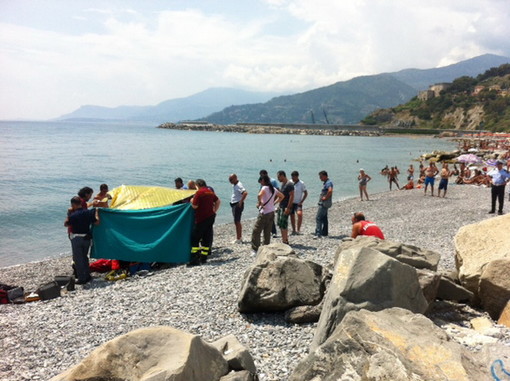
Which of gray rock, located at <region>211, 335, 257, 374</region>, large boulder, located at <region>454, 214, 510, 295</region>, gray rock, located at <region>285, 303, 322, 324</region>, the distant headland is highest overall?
the distant headland

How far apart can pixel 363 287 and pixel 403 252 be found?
2.40 metres

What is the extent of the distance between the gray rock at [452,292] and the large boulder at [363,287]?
180 centimetres

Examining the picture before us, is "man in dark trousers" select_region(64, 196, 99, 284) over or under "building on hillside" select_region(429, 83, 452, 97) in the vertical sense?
under

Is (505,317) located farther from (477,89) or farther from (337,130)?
(337,130)

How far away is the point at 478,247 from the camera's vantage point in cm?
781

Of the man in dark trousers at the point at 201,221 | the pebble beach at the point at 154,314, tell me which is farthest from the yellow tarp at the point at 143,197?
the pebble beach at the point at 154,314

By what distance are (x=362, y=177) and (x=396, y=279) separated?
20.5 m

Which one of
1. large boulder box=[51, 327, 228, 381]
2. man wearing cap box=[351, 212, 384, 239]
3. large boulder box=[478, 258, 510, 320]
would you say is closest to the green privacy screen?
man wearing cap box=[351, 212, 384, 239]

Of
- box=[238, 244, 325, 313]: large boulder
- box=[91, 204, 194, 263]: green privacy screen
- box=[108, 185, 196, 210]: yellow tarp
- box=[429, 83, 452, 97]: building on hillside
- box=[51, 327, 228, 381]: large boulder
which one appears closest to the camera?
box=[51, 327, 228, 381]: large boulder

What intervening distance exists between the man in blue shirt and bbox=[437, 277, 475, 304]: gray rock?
20.5ft

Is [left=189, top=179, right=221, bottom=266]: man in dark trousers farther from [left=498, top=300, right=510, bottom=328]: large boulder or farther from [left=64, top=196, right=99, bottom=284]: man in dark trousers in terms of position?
[left=498, top=300, right=510, bottom=328]: large boulder

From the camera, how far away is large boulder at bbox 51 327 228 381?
3.78 metres

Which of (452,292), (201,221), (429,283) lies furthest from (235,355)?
(201,221)

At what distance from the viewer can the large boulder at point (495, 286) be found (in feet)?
21.1
